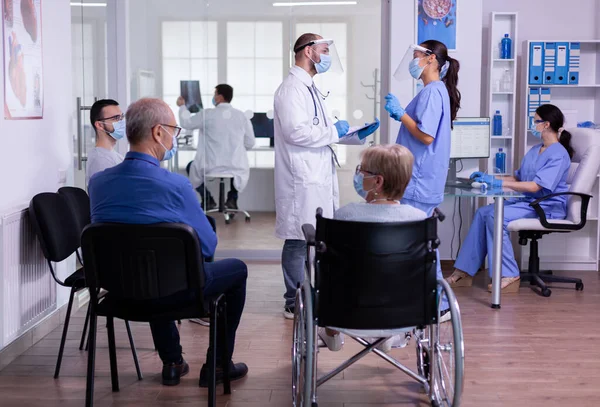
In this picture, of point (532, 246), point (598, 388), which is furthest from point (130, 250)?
point (532, 246)

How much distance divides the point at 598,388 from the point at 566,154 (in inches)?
91.1

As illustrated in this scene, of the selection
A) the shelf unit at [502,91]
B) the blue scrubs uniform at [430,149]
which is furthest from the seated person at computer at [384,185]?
the shelf unit at [502,91]

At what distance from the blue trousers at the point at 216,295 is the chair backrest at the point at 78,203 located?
2.63 ft

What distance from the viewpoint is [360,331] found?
271 centimetres

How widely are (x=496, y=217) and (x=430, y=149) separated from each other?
0.83 metres

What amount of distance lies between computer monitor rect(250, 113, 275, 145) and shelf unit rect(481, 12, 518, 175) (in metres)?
1.78

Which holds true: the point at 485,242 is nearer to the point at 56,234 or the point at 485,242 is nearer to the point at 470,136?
the point at 470,136

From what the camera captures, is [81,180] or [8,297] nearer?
[8,297]

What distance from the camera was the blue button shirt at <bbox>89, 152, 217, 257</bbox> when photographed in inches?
108

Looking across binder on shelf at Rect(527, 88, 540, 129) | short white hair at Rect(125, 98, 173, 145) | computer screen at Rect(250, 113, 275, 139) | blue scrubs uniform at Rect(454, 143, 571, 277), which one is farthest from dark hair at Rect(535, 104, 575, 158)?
short white hair at Rect(125, 98, 173, 145)

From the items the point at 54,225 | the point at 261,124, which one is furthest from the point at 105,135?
the point at 261,124

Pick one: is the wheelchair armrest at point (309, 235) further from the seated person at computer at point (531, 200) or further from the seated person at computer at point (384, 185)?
the seated person at computer at point (531, 200)

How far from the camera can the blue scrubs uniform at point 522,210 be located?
5.21 m

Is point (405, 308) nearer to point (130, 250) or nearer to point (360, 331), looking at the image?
point (360, 331)
